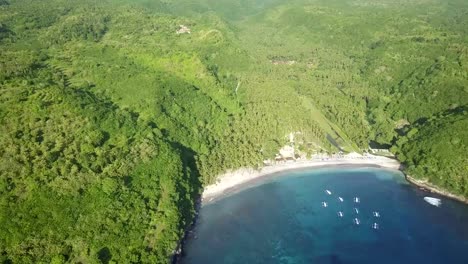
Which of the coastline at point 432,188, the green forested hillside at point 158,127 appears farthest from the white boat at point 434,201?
the green forested hillside at point 158,127

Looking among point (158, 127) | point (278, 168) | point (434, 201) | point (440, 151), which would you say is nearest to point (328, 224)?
point (278, 168)

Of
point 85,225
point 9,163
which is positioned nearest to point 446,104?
point 85,225

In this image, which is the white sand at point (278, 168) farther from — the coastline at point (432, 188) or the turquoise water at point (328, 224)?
the coastline at point (432, 188)

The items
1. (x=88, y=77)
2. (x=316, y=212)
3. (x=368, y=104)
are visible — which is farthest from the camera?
(x=368, y=104)

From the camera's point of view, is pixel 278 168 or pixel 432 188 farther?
pixel 278 168

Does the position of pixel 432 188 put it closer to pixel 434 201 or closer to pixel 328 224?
pixel 434 201

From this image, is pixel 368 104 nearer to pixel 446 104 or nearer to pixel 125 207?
pixel 446 104
